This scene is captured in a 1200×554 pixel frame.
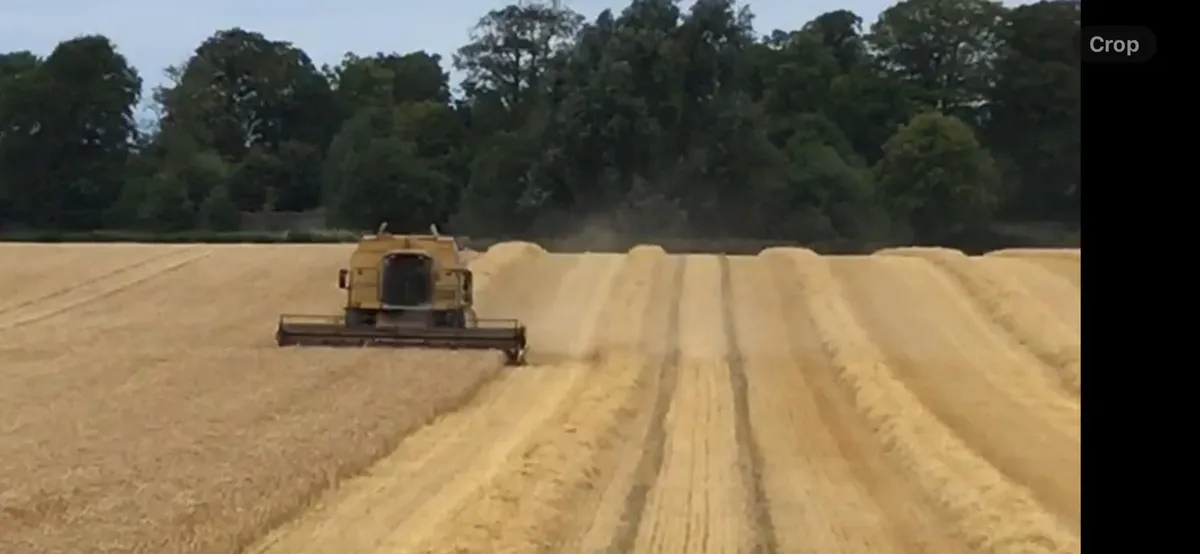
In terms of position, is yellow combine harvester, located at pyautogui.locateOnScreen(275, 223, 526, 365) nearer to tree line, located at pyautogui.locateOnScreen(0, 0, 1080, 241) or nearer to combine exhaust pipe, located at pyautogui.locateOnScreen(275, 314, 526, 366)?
combine exhaust pipe, located at pyautogui.locateOnScreen(275, 314, 526, 366)

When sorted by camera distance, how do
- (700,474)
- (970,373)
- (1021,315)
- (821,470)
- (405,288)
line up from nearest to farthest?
(700,474) → (821,470) → (970,373) → (405,288) → (1021,315)

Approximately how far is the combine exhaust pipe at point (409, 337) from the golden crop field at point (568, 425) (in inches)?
26.1

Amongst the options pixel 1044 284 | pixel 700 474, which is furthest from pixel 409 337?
pixel 1044 284

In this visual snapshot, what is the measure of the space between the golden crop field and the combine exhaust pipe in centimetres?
66

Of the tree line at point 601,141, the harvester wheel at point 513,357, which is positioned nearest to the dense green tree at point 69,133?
the tree line at point 601,141

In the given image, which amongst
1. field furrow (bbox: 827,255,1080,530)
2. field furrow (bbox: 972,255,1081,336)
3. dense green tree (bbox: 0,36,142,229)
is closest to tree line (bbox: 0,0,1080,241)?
dense green tree (bbox: 0,36,142,229)

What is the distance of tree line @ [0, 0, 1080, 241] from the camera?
6203 centimetres

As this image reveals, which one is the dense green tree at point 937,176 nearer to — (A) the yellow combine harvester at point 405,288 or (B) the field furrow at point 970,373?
(B) the field furrow at point 970,373

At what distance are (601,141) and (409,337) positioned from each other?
4340 centimetres

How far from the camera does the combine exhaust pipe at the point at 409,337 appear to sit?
23.2 metres

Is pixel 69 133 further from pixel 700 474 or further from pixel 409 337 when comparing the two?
pixel 700 474

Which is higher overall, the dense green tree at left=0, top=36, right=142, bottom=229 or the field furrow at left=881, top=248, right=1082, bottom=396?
the dense green tree at left=0, top=36, right=142, bottom=229

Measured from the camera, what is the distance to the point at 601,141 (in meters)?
66.6
